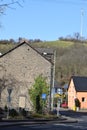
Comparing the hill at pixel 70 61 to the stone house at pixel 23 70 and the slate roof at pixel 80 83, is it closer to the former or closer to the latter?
the slate roof at pixel 80 83

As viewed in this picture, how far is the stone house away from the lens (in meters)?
62.6

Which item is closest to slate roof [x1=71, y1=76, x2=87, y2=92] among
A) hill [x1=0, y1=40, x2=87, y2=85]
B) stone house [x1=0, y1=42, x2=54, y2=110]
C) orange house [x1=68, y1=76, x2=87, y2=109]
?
orange house [x1=68, y1=76, x2=87, y2=109]

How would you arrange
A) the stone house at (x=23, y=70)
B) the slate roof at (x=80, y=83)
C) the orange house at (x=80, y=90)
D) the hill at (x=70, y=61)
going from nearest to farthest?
the stone house at (x=23, y=70)
the orange house at (x=80, y=90)
the slate roof at (x=80, y=83)
the hill at (x=70, y=61)

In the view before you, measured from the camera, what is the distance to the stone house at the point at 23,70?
62.6 m

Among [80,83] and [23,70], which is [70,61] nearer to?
[80,83]

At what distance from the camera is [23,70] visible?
207ft

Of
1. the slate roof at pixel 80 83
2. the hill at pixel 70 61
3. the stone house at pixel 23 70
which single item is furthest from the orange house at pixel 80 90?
the stone house at pixel 23 70

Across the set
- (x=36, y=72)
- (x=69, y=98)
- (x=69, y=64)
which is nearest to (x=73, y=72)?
(x=69, y=64)

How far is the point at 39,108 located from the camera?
5956cm

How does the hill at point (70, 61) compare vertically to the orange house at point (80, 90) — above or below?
above

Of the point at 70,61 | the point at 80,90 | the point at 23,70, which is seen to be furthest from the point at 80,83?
the point at 23,70

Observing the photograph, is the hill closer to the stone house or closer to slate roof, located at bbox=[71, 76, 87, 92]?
slate roof, located at bbox=[71, 76, 87, 92]

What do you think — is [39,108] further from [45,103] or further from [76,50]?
[76,50]

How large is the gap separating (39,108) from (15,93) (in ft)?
15.5
